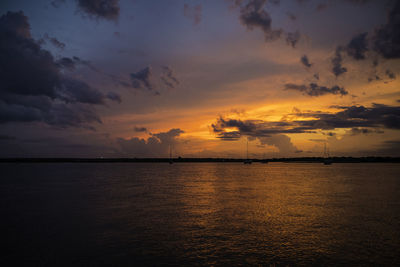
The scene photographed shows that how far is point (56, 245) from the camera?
1848cm

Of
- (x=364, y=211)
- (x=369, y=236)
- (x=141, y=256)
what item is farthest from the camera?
(x=364, y=211)

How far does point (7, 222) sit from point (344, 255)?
87.0 feet

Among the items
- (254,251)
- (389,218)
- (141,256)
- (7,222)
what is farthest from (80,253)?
(389,218)

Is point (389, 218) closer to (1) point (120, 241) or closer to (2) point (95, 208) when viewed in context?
(1) point (120, 241)

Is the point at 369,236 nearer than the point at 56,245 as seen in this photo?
No

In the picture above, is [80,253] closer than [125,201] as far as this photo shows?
Yes

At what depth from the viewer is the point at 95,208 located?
31656 millimetres

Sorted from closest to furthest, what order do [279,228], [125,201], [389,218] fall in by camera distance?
[279,228]
[389,218]
[125,201]

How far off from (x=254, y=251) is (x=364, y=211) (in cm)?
1886

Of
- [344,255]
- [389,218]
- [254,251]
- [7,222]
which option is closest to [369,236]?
[344,255]

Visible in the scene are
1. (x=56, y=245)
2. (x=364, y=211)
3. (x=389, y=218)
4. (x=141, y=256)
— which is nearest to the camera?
(x=141, y=256)

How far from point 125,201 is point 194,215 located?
41.0ft

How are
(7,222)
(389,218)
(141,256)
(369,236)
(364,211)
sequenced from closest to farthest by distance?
(141,256), (369,236), (7,222), (389,218), (364,211)

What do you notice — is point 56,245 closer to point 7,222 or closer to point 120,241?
point 120,241
